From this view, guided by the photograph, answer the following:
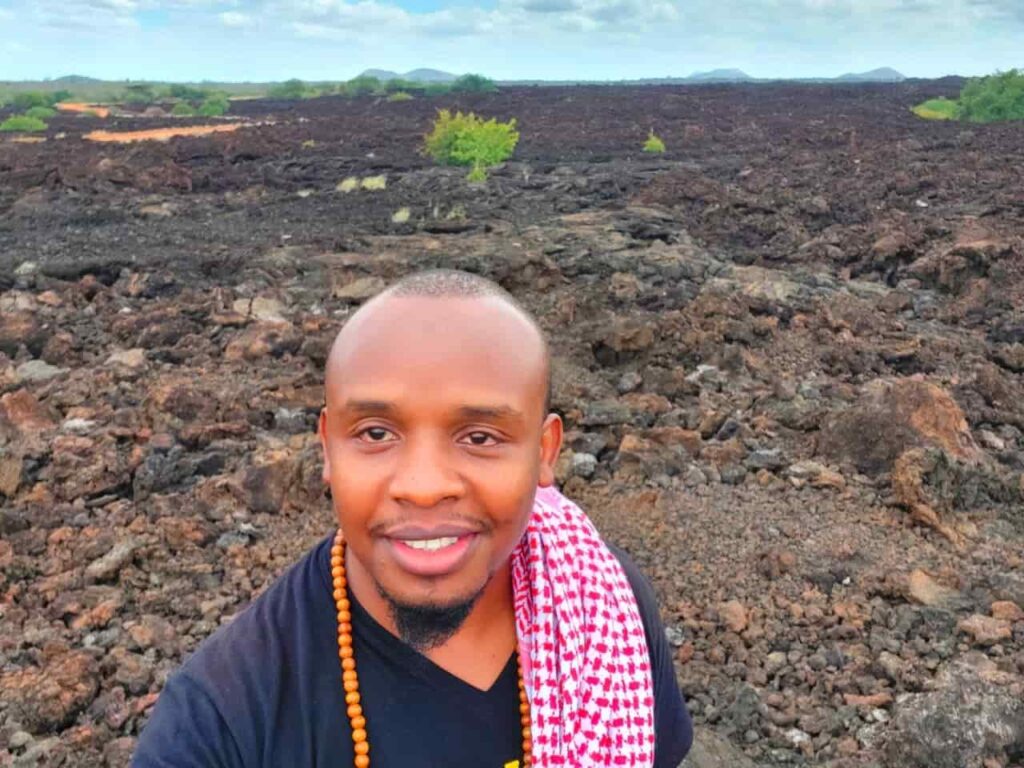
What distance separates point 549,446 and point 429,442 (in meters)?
0.29

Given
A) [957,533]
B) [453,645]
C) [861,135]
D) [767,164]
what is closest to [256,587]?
[453,645]

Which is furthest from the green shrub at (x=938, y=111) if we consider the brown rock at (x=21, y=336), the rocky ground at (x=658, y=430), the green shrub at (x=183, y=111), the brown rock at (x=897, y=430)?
the green shrub at (x=183, y=111)

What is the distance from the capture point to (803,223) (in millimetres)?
13094

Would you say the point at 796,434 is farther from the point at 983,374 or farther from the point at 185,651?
the point at 185,651

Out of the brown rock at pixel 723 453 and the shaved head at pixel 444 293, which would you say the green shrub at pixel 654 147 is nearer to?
the brown rock at pixel 723 453

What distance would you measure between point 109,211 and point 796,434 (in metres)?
11.6

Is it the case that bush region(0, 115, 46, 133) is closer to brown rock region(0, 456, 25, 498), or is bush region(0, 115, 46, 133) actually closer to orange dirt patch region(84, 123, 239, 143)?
orange dirt patch region(84, 123, 239, 143)

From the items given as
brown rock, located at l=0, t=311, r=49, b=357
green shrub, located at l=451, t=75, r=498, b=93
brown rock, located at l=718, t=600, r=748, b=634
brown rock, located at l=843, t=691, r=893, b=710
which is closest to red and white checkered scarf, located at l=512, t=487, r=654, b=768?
brown rock, located at l=843, t=691, r=893, b=710

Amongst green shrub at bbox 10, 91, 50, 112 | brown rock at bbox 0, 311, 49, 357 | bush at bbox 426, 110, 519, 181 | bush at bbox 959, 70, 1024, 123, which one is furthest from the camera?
green shrub at bbox 10, 91, 50, 112

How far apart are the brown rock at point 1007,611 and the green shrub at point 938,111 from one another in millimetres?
30895

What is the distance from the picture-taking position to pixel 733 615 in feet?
12.1

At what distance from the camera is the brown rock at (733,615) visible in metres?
3.65

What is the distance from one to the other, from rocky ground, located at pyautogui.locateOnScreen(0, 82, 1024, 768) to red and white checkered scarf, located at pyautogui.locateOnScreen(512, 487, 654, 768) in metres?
1.50

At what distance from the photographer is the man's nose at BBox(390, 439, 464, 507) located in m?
1.23
